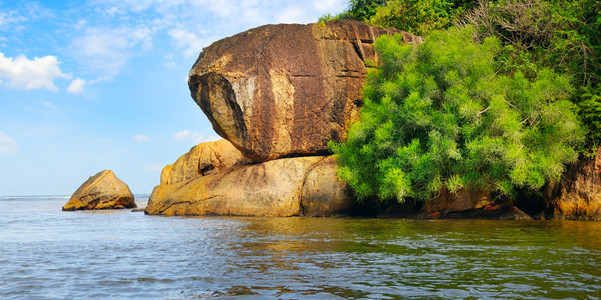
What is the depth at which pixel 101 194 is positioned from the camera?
33.6 metres

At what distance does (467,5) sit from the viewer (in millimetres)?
33031

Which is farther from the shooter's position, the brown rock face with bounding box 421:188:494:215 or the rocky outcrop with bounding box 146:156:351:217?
the rocky outcrop with bounding box 146:156:351:217

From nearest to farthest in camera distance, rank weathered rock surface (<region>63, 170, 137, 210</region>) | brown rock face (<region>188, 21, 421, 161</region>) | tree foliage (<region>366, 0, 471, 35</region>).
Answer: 1. brown rock face (<region>188, 21, 421, 161</region>)
2. tree foliage (<region>366, 0, 471, 35</region>)
3. weathered rock surface (<region>63, 170, 137, 210</region>)

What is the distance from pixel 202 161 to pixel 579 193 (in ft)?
63.9

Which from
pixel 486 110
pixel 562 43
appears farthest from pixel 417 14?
pixel 486 110

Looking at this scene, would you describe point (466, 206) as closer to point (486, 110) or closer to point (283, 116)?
point (486, 110)

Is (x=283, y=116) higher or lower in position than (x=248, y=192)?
higher

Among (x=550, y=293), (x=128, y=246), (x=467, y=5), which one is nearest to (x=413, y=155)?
(x=128, y=246)

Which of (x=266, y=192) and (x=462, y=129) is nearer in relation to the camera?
(x=462, y=129)

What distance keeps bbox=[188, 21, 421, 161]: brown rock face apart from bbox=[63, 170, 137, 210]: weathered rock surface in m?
12.5

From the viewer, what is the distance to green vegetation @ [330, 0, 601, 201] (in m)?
18.7

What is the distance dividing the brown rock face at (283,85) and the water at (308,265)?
35.5 ft

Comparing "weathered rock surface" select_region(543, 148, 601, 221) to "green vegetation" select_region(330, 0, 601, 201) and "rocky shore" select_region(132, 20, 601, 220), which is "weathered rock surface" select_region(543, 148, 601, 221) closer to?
"green vegetation" select_region(330, 0, 601, 201)

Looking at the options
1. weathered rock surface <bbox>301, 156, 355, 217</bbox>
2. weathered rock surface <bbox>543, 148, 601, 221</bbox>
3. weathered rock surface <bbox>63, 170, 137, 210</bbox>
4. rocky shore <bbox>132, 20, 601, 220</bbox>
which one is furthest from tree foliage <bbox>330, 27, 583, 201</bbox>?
weathered rock surface <bbox>63, 170, 137, 210</bbox>
